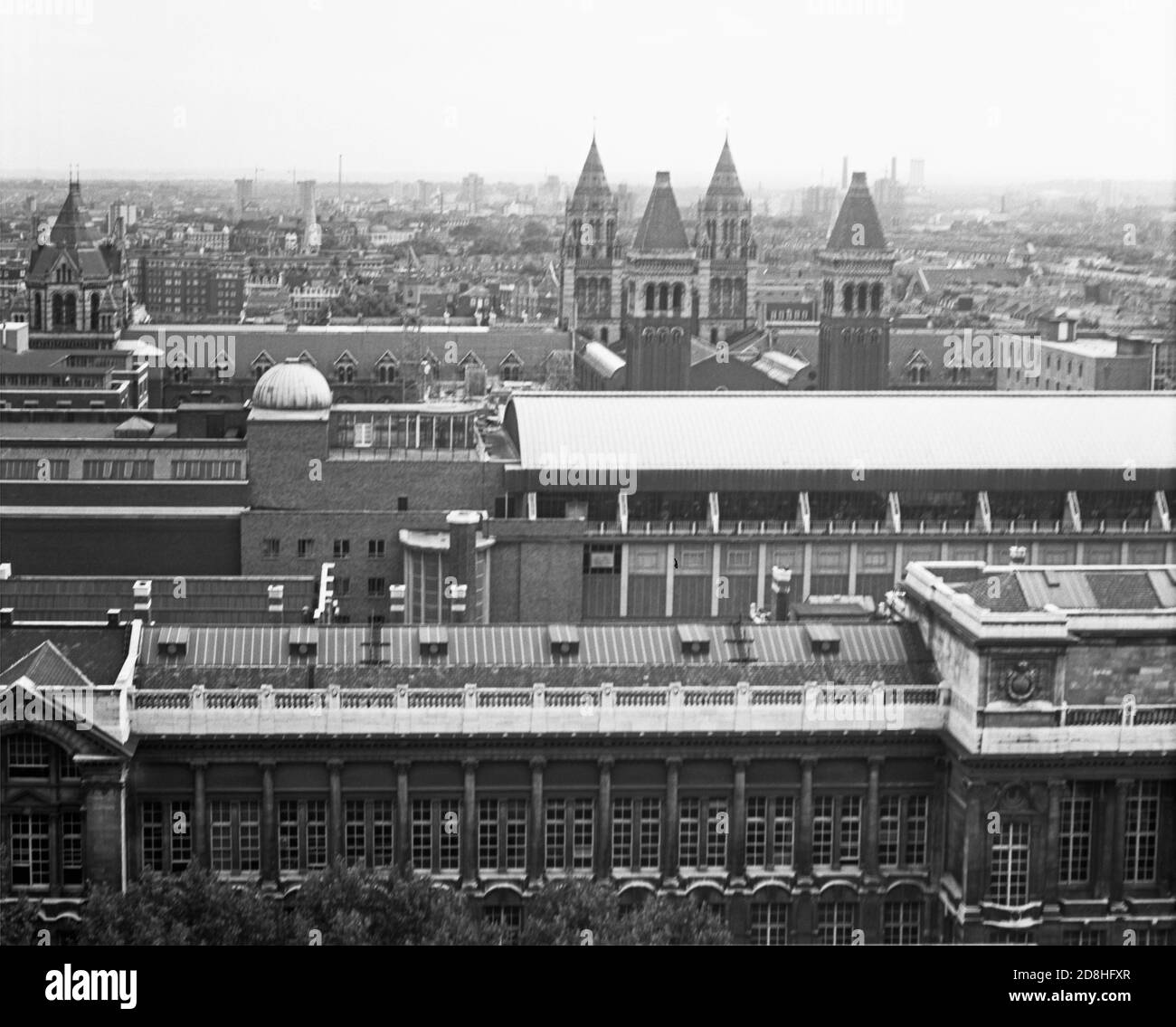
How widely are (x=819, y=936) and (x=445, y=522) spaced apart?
16.9 m

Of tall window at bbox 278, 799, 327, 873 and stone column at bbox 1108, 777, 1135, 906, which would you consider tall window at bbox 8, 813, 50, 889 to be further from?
stone column at bbox 1108, 777, 1135, 906

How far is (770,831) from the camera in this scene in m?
33.3

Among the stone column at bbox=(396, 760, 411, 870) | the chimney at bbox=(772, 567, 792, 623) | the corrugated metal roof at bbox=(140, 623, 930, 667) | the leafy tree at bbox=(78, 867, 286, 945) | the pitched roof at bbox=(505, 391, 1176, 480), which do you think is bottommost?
the leafy tree at bbox=(78, 867, 286, 945)

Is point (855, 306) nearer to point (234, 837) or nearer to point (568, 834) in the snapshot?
point (568, 834)

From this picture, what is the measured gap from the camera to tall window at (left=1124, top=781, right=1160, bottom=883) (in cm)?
3256

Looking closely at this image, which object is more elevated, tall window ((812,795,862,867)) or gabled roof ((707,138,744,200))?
gabled roof ((707,138,744,200))

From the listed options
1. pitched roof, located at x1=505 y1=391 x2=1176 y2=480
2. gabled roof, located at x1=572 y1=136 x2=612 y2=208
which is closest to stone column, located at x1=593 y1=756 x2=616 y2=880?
pitched roof, located at x1=505 y1=391 x2=1176 y2=480

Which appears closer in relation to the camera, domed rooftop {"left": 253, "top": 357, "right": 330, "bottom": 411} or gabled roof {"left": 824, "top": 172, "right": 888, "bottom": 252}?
domed rooftop {"left": 253, "top": 357, "right": 330, "bottom": 411}

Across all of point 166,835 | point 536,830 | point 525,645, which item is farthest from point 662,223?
point 166,835

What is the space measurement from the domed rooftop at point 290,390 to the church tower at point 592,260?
44.5 m

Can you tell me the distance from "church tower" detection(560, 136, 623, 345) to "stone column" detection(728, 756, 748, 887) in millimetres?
60365
